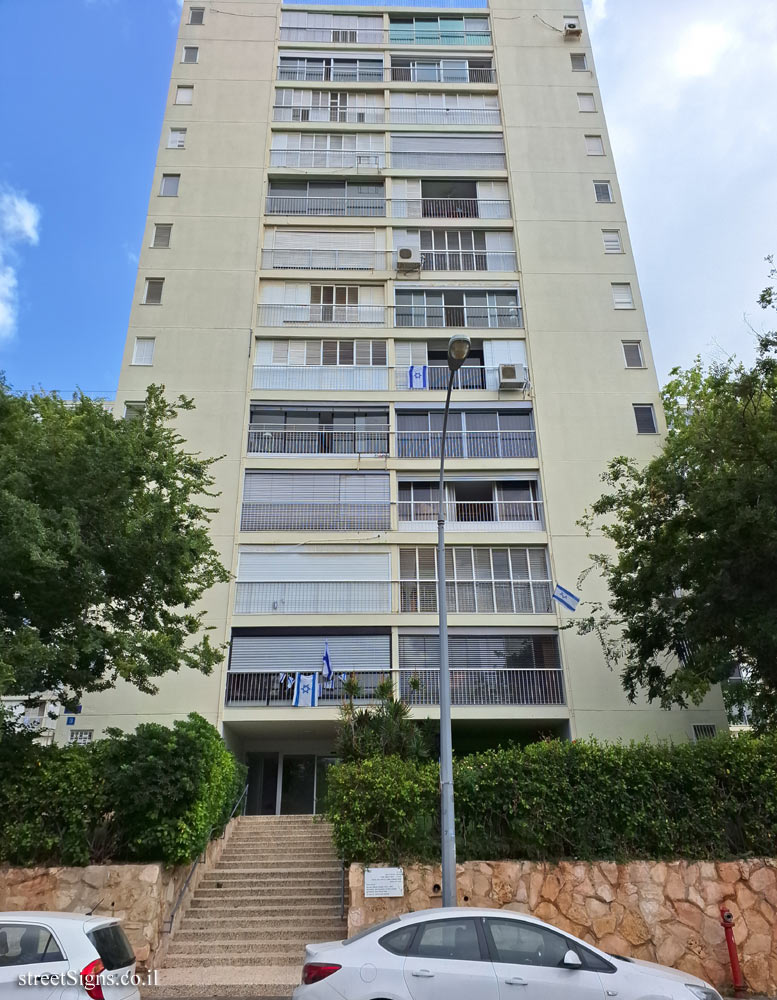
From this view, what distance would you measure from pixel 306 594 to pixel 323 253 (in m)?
12.2

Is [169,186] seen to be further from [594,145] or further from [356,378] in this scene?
[594,145]

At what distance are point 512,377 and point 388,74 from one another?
48.7ft

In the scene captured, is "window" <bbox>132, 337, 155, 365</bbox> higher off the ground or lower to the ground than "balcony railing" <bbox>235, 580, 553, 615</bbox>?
higher

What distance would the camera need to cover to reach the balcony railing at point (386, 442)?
20.9 meters

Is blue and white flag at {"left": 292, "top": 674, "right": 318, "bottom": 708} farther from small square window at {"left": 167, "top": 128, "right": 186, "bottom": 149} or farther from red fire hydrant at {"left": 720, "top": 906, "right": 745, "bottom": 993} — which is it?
small square window at {"left": 167, "top": 128, "right": 186, "bottom": 149}

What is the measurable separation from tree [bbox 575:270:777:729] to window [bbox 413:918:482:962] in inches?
299

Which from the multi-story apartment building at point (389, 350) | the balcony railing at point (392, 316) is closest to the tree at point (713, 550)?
the multi-story apartment building at point (389, 350)

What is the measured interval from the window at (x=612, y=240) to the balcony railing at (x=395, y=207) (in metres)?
3.48

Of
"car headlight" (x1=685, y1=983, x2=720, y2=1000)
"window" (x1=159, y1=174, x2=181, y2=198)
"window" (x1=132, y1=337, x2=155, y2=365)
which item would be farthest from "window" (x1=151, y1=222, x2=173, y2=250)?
"car headlight" (x1=685, y1=983, x2=720, y2=1000)

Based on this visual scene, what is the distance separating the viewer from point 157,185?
24.6 metres

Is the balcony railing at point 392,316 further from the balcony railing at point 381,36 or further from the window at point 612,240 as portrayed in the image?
the balcony railing at point 381,36

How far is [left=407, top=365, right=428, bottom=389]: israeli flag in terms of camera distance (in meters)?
21.8

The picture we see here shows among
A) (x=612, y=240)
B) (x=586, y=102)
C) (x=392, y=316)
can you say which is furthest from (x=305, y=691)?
(x=586, y=102)

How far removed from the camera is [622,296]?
75.9 ft
